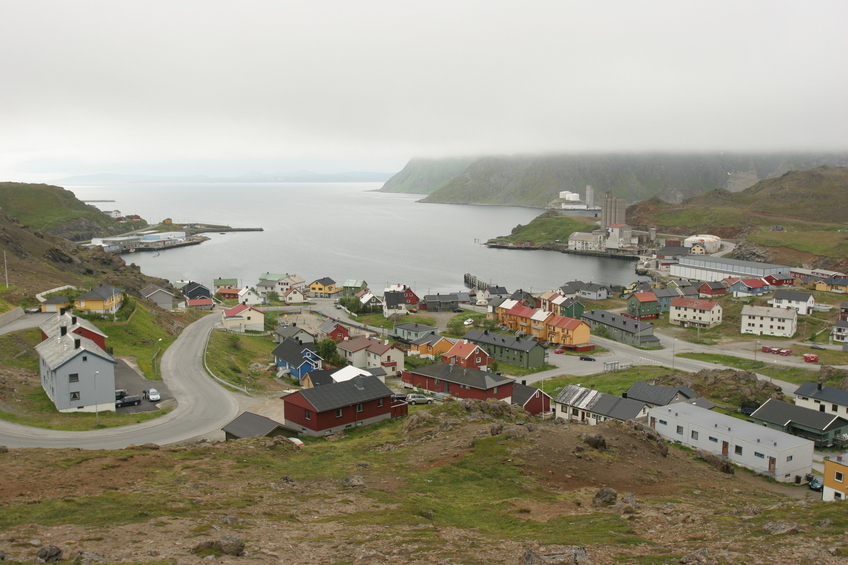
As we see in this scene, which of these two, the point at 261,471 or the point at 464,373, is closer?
the point at 261,471

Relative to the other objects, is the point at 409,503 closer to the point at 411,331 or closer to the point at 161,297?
the point at 411,331

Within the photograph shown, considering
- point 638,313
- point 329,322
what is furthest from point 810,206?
point 329,322

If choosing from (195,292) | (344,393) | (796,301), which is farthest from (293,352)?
(796,301)

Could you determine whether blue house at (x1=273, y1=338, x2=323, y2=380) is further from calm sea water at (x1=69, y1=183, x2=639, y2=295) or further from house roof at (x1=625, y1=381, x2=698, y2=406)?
calm sea water at (x1=69, y1=183, x2=639, y2=295)

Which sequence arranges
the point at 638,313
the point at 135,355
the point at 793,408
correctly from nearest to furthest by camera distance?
1. the point at 793,408
2. the point at 135,355
3. the point at 638,313

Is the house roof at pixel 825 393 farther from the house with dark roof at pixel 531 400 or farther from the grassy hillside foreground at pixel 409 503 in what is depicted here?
the house with dark roof at pixel 531 400

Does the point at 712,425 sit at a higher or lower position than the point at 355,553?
lower

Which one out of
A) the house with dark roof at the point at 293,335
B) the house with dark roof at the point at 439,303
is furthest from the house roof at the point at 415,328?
the house with dark roof at the point at 439,303

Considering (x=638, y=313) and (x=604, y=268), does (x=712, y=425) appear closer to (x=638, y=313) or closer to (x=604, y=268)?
(x=638, y=313)

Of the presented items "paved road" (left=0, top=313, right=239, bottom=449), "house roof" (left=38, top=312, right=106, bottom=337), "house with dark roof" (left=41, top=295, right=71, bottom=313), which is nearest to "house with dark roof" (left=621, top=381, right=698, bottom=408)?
"paved road" (left=0, top=313, right=239, bottom=449)
